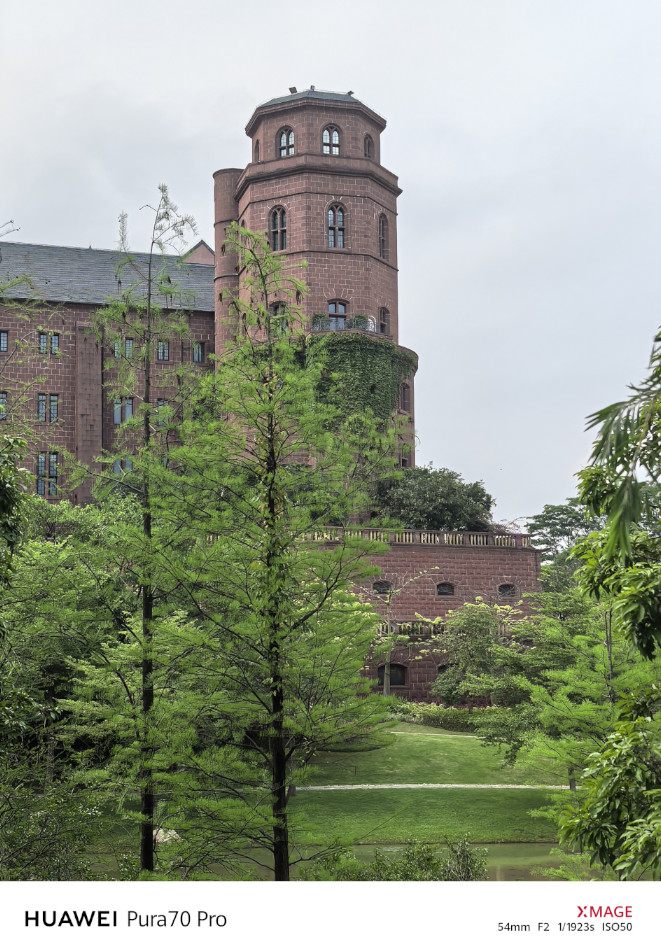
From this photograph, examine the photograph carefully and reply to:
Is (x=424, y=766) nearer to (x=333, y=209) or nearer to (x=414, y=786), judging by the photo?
(x=414, y=786)

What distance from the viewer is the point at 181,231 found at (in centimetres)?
1738

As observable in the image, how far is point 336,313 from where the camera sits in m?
49.0

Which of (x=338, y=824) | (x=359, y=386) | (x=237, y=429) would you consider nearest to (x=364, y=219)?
(x=359, y=386)

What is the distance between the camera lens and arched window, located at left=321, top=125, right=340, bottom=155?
49.9 m

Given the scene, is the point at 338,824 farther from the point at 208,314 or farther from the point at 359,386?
the point at 208,314

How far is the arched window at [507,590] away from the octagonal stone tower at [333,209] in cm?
968

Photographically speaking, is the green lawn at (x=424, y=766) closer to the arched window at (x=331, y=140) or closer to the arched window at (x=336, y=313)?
the arched window at (x=336, y=313)

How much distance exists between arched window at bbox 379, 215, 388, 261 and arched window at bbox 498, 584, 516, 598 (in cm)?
1805

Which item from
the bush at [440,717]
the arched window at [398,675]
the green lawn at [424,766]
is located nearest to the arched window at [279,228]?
the arched window at [398,675]

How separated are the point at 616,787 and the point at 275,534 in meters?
6.90

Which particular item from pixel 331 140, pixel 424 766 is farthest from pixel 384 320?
pixel 424 766

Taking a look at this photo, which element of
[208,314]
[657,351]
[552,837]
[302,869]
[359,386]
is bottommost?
[552,837]

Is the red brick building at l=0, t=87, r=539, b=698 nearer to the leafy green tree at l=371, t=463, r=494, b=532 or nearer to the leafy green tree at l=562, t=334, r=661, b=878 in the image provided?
the leafy green tree at l=371, t=463, r=494, b=532
